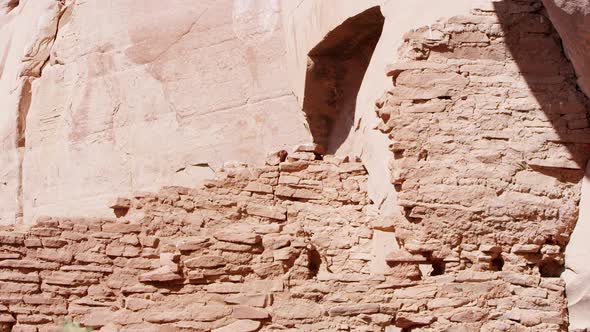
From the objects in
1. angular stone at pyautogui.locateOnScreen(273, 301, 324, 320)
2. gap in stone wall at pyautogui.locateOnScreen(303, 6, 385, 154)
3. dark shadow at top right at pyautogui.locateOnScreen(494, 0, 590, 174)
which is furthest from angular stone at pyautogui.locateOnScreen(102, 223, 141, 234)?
dark shadow at top right at pyautogui.locateOnScreen(494, 0, 590, 174)

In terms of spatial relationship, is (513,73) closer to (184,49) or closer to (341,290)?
(341,290)

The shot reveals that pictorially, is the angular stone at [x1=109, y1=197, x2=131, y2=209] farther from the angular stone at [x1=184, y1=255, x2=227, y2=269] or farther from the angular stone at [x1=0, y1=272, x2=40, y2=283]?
the angular stone at [x1=184, y1=255, x2=227, y2=269]

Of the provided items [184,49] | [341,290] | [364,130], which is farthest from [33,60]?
[341,290]

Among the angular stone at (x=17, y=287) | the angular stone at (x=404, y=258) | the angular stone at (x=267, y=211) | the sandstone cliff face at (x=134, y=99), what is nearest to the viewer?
the angular stone at (x=404, y=258)

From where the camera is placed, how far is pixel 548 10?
7.25 m

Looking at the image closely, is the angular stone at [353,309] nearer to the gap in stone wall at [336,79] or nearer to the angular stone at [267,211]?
the angular stone at [267,211]

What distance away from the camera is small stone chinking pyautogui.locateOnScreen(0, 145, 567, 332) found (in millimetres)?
6957

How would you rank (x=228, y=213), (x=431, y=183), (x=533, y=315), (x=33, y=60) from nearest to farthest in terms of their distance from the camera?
1. (x=533, y=315)
2. (x=431, y=183)
3. (x=228, y=213)
4. (x=33, y=60)

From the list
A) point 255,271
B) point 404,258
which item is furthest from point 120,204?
point 404,258

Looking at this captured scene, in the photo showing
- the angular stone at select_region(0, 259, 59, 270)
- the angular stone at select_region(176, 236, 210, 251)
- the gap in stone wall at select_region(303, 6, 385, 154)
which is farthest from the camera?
the gap in stone wall at select_region(303, 6, 385, 154)

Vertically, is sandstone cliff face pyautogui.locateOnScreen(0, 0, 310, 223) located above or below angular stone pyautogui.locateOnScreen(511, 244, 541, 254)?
above

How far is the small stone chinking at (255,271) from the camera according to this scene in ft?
22.8

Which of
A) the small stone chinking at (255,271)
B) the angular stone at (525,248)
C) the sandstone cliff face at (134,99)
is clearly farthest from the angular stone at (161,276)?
the sandstone cliff face at (134,99)

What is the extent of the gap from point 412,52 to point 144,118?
5.93 meters
